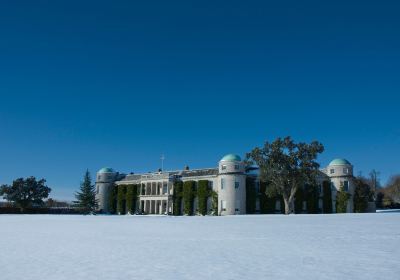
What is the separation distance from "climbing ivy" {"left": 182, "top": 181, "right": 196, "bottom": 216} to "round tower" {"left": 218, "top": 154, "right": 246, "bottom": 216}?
5708 mm

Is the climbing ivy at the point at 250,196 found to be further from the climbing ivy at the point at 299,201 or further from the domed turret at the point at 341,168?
the domed turret at the point at 341,168

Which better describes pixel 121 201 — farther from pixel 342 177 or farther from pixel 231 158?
pixel 342 177

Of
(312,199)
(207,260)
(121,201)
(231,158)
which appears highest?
(231,158)

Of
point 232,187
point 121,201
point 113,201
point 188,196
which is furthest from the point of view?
point 113,201

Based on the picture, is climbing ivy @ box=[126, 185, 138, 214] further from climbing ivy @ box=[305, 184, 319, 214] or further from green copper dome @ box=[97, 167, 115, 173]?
climbing ivy @ box=[305, 184, 319, 214]

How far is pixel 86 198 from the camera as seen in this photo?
79.1 metres

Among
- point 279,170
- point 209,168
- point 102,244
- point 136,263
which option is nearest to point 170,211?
point 209,168

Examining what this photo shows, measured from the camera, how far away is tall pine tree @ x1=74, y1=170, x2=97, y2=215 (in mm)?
78812

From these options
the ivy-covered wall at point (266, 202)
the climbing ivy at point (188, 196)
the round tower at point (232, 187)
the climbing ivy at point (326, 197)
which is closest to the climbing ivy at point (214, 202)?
the round tower at point (232, 187)

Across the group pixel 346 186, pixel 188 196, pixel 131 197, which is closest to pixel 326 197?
pixel 346 186

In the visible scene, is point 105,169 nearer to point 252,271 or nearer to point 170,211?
point 170,211

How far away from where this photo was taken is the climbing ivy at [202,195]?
69.2 meters

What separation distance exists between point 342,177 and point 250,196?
54.8 ft

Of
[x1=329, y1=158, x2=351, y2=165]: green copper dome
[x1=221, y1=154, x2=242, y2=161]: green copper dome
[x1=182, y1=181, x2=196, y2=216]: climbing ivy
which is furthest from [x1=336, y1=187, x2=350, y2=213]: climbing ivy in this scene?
[x1=182, y1=181, x2=196, y2=216]: climbing ivy
